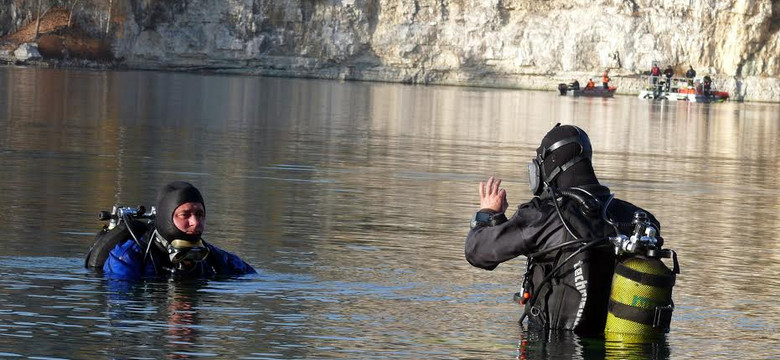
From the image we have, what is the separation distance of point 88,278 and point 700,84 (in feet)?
267

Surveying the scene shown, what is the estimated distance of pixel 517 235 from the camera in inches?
354

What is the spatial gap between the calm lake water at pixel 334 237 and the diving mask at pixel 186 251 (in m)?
0.21

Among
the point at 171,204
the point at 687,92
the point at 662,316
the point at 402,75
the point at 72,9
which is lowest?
the point at 662,316

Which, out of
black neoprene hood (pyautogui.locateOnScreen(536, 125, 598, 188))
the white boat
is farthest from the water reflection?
the white boat

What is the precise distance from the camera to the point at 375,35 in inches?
4409

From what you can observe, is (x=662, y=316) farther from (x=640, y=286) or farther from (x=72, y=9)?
(x=72, y=9)

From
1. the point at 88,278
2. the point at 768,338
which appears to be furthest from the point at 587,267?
the point at 88,278

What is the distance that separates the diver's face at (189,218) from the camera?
36.9ft

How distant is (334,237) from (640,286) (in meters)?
6.64

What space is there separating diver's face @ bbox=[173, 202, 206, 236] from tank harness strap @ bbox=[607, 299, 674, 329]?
3.59 m

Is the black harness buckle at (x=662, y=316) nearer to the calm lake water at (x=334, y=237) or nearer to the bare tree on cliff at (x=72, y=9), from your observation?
the calm lake water at (x=334, y=237)

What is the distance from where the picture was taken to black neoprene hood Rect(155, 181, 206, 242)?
1123 centimetres

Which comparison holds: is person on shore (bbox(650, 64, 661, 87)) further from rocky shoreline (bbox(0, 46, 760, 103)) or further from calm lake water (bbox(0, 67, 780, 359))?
calm lake water (bbox(0, 67, 780, 359))

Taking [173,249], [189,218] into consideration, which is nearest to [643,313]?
[189,218]
